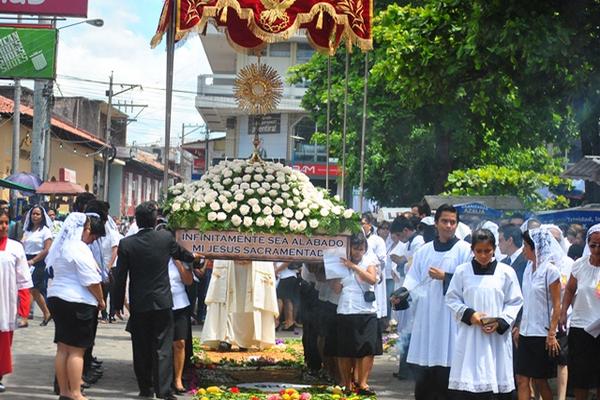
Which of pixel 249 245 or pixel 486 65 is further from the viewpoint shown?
pixel 486 65

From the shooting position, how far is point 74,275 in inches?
404

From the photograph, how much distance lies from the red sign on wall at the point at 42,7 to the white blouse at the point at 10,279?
66.9 feet

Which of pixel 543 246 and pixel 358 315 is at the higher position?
pixel 543 246

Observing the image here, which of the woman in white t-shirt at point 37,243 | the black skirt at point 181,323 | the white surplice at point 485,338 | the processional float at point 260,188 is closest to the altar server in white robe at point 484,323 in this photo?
the white surplice at point 485,338

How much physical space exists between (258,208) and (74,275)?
2175 mm

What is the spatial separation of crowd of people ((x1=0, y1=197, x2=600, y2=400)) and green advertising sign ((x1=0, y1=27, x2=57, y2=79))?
17472 millimetres

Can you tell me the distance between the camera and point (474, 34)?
1423 cm

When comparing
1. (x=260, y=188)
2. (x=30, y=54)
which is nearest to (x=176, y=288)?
(x=260, y=188)

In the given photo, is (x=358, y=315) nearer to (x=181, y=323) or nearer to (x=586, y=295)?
(x=181, y=323)

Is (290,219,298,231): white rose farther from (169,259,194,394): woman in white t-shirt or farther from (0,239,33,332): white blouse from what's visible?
(0,239,33,332): white blouse

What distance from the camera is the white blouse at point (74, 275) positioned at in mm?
10219

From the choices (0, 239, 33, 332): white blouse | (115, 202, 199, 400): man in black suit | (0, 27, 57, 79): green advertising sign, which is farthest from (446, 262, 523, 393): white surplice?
(0, 27, 57, 79): green advertising sign

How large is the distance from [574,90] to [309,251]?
5.45 meters

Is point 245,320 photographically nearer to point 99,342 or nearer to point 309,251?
point 99,342
